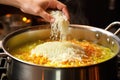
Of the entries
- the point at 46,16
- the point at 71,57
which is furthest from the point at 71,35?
the point at 71,57

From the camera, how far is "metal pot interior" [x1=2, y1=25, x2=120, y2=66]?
1.34 metres

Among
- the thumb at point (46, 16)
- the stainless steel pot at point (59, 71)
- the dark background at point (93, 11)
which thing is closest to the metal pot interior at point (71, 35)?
the stainless steel pot at point (59, 71)

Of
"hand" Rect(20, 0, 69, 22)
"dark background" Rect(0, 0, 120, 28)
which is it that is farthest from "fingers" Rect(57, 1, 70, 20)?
"dark background" Rect(0, 0, 120, 28)

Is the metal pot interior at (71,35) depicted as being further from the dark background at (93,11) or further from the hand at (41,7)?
the dark background at (93,11)

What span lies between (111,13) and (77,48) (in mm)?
1303

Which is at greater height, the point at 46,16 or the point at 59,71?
the point at 46,16

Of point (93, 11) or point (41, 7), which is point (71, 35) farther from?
point (93, 11)

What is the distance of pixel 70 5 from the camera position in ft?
7.38

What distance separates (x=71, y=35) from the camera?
1.47 metres

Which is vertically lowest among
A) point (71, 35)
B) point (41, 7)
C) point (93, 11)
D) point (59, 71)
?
point (59, 71)

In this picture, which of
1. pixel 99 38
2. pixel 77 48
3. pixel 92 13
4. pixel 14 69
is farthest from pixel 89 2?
pixel 14 69

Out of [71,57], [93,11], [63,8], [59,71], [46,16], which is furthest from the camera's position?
[93,11]

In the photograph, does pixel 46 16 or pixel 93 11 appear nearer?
pixel 46 16

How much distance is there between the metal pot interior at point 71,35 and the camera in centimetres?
134
